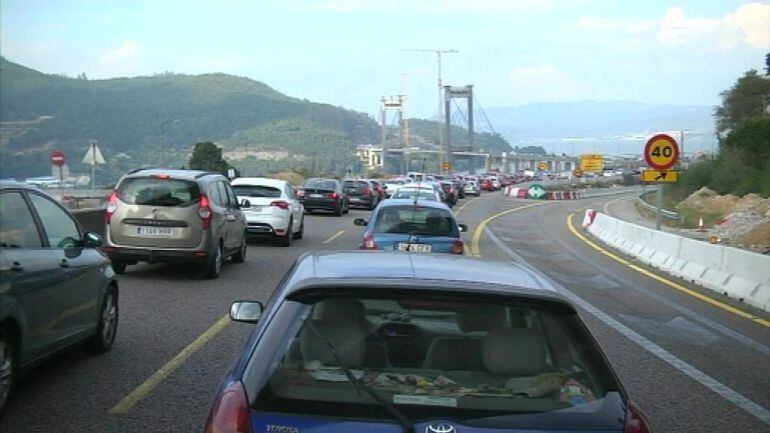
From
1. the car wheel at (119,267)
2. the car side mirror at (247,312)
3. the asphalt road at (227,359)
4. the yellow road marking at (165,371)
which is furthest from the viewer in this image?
the car wheel at (119,267)

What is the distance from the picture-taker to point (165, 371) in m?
7.66

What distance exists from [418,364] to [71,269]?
184 inches

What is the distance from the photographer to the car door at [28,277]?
6.17 m

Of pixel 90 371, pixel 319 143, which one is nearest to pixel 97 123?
pixel 319 143

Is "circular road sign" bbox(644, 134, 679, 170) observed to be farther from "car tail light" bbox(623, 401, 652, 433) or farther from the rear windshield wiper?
the rear windshield wiper

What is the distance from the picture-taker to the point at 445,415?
10.1 ft

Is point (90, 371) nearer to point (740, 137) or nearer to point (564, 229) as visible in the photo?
point (564, 229)

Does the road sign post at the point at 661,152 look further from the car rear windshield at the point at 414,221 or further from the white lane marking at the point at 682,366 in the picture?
the car rear windshield at the point at 414,221

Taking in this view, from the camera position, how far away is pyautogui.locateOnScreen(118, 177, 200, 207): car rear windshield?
13930 millimetres

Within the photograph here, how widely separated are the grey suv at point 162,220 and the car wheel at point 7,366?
25.0 feet

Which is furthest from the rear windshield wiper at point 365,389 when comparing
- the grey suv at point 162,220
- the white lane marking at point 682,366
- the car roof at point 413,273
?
the grey suv at point 162,220

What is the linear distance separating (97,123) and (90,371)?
63.1m

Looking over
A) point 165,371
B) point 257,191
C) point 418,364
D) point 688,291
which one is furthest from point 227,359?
point 257,191

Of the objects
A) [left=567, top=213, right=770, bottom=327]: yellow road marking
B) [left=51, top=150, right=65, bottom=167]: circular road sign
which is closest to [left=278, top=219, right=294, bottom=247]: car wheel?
[left=567, top=213, right=770, bottom=327]: yellow road marking
